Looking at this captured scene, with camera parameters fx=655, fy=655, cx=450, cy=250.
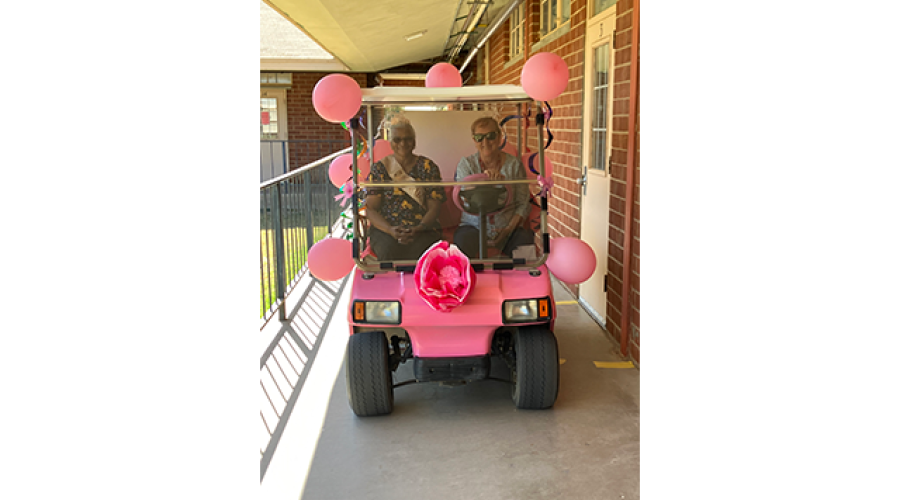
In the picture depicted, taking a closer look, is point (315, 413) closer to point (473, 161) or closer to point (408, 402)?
point (408, 402)

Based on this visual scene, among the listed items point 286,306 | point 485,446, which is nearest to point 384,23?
point 286,306

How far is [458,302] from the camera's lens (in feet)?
11.7

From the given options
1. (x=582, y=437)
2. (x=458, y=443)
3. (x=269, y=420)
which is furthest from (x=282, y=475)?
(x=582, y=437)

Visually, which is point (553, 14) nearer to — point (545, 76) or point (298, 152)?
point (545, 76)

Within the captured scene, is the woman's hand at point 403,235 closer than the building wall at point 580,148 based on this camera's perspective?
Yes

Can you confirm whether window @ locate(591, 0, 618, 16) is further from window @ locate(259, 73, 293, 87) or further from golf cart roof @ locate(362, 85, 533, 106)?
window @ locate(259, 73, 293, 87)

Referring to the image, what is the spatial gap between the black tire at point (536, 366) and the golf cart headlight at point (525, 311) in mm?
148

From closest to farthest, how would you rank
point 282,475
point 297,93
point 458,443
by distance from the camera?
point 282,475 < point 458,443 < point 297,93

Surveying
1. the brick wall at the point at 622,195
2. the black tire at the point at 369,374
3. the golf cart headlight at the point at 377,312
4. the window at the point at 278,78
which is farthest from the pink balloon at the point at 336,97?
the window at the point at 278,78

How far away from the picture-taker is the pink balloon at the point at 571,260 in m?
4.03

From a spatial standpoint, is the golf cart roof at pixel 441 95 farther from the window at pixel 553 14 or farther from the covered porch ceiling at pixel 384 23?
the covered porch ceiling at pixel 384 23
